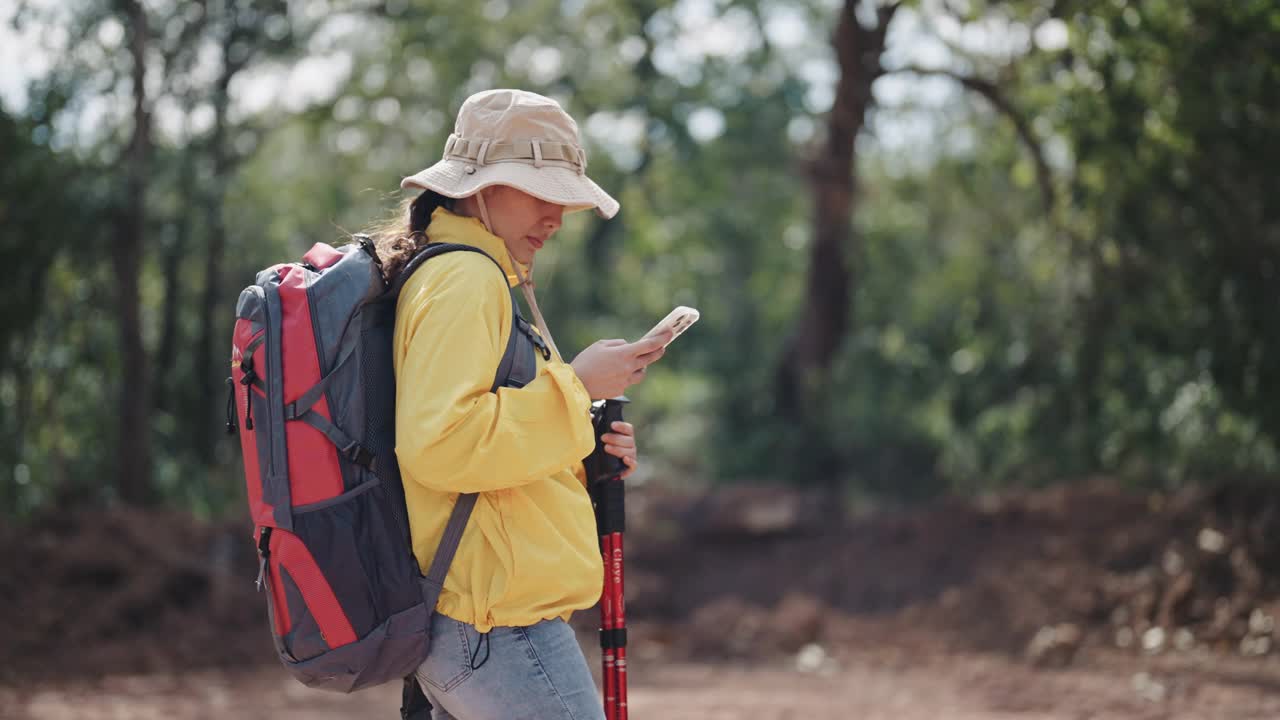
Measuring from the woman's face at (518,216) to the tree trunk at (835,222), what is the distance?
9.69m

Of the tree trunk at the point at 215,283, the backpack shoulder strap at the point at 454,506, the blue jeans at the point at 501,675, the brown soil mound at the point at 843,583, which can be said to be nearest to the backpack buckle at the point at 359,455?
the backpack shoulder strap at the point at 454,506

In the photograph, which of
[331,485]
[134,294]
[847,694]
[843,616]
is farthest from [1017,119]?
[331,485]

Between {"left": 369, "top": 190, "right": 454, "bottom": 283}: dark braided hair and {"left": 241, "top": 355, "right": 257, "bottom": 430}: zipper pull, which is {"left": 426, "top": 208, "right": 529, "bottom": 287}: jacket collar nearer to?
{"left": 369, "top": 190, "right": 454, "bottom": 283}: dark braided hair

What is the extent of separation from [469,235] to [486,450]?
1.53 ft

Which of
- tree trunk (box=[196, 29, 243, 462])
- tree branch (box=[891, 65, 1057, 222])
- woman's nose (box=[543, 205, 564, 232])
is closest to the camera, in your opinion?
woman's nose (box=[543, 205, 564, 232])

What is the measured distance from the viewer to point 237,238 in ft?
43.6

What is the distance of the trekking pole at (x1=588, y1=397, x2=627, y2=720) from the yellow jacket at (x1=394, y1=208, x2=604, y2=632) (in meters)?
0.34

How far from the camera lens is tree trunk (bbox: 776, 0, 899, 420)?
38.8ft

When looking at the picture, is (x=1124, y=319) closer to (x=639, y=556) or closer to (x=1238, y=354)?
(x=1238, y=354)

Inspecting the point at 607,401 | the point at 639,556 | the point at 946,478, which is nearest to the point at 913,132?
the point at 946,478

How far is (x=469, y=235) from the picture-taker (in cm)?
248

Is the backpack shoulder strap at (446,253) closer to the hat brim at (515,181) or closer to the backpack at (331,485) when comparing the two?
the backpack at (331,485)

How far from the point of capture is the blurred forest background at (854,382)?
315 inches

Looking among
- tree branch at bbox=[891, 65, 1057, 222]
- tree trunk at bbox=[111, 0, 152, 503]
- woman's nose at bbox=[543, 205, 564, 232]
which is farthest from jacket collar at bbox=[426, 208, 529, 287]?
tree trunk at bbox=[111, 0, 152, 503]
